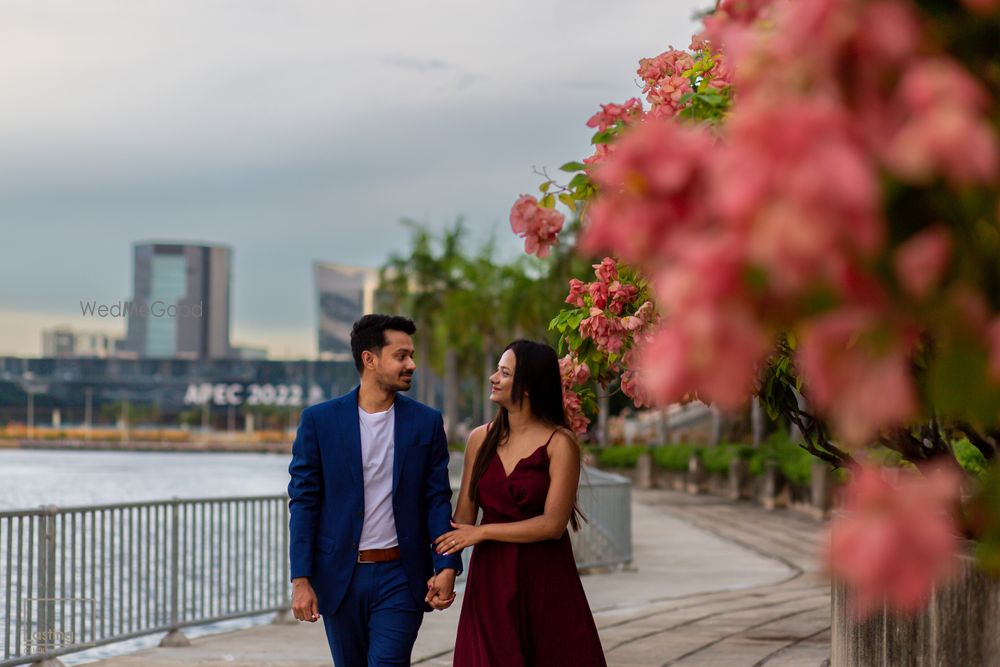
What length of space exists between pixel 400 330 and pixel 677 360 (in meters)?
4.53

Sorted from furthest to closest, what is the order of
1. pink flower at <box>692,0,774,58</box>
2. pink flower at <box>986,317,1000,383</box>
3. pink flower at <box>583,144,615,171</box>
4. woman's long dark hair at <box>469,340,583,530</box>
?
woman's long dark hair at <box>469,340,583,530</box>, pink flower at <box>583,144,615,171</box>, pink flower at <box>692,0,774,58</box>, pink flower at <box>986,317,1000,383</box>

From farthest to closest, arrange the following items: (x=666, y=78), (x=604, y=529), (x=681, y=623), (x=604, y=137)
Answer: (x=604, y=529) → (x=681, y=623) → (x=666, y=78) → (x=604, y=137)

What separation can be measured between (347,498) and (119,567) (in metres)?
5.15

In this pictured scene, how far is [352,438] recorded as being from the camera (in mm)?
5797

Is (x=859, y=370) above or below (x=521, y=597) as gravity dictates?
above

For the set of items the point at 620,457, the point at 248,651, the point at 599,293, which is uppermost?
the point at 599,293

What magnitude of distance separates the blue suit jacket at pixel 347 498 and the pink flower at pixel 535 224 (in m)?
1.27

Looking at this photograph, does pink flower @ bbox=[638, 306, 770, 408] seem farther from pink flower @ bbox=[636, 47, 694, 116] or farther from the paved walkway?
the paved walkway

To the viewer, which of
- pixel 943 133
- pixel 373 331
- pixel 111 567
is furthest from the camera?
pixel 111 567

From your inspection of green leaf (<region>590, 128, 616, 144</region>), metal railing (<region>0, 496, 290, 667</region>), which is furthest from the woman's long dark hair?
metal railing (<region>0, 496, 290, 667</region>)

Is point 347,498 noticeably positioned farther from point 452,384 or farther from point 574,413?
point 452,384

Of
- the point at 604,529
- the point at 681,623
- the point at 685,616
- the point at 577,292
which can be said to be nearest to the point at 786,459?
the point at 604,529

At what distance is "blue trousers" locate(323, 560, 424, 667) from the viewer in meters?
5.66

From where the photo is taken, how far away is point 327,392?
181000 millimetres
